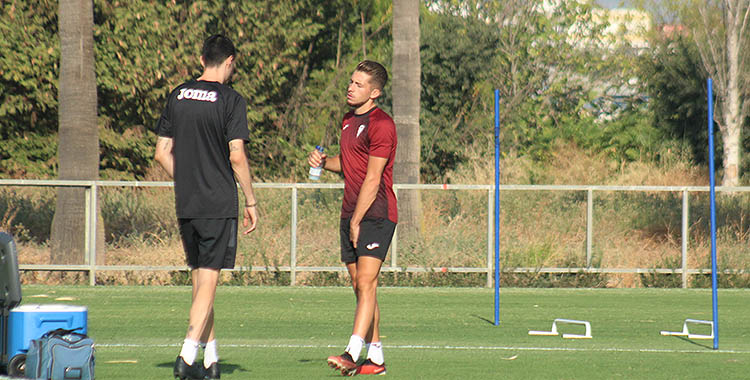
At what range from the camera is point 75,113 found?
1775 cm

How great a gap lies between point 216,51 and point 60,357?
221 centimetres

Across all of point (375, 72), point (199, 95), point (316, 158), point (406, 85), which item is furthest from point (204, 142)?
point (406, 85)

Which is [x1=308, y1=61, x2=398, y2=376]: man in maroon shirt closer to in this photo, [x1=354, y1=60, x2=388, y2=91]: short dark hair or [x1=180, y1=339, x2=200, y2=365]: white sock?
[x1=354, y1=60, x2=388, y2=91]: short dark hair

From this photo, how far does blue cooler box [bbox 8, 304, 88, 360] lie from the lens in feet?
23.2

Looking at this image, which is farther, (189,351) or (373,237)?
(373,237)

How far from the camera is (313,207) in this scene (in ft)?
70.6

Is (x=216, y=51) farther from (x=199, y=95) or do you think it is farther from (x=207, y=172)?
(x=207, y=172)

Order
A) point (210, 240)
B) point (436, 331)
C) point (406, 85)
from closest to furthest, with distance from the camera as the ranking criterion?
point (210, 240)
point (436, 331)
point (406, 85)

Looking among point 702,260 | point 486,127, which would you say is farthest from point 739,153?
point 702,260

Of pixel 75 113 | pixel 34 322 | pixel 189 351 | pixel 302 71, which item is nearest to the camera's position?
pixel 34 322

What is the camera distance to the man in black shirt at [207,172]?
726 cm

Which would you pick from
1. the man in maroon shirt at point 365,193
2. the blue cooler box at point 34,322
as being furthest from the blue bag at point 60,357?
the man in maroon shirt at point 365,193

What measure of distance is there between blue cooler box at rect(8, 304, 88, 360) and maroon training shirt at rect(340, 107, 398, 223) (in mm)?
1960

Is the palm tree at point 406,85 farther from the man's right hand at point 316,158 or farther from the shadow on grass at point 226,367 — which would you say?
the man's right hand at point 316,158
